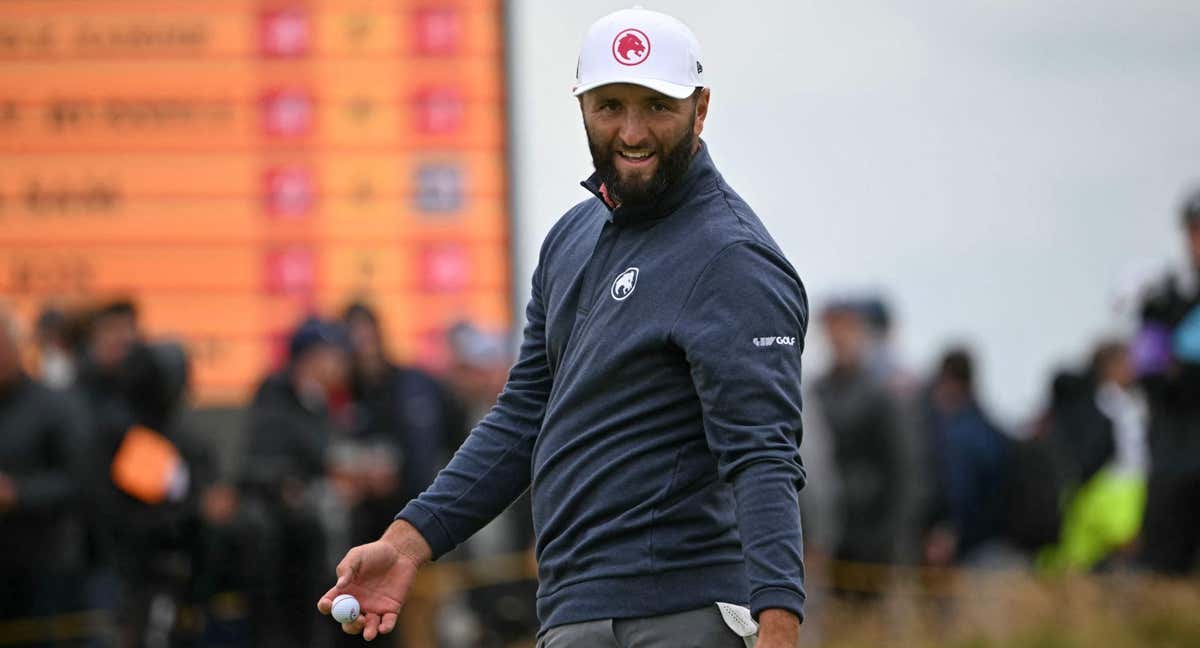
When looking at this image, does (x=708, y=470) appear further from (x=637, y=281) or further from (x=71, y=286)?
(x=71, y=286)

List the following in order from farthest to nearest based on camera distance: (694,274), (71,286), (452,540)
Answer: (71,286)
(452,540)
(694,274)

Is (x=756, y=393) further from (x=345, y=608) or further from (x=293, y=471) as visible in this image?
(x=293, y=471)

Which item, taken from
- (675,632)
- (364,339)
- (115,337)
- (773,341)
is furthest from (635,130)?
(115,337)

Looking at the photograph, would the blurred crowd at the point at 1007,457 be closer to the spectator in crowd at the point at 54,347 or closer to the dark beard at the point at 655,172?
the spectator in crowd at the point at 54,347

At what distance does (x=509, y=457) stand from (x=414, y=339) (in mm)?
7839

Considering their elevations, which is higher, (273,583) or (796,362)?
(796,362)

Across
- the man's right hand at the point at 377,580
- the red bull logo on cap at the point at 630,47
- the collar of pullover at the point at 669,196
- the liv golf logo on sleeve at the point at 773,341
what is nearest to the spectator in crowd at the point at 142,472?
the man's right hand at the point at 377,580

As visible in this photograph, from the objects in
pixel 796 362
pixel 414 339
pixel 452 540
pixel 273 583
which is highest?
pixel 796 362

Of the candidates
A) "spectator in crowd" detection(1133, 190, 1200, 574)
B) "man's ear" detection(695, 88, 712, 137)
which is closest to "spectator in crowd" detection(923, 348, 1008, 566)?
"spectator in crowd" detection(1133, 190, 1200, 574)

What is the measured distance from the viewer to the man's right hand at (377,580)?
4.55 meters

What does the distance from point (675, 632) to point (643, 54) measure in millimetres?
1148

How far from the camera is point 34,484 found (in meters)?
9.69

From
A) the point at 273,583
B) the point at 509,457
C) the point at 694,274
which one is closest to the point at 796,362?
the point at 694,274

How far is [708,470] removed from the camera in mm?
4449
